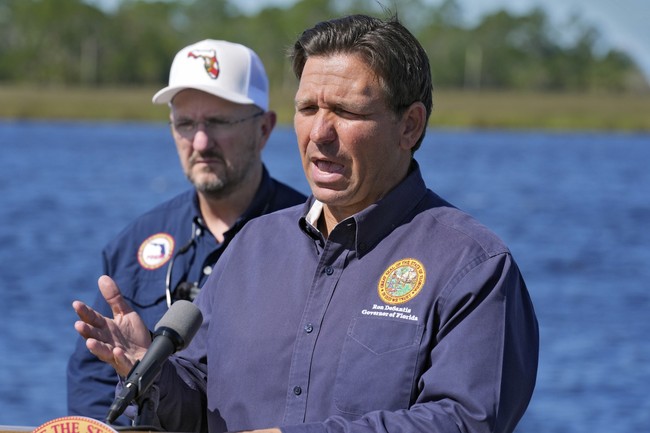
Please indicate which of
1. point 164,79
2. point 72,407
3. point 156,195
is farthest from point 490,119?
point 72,407

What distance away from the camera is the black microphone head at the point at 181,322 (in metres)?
3.18

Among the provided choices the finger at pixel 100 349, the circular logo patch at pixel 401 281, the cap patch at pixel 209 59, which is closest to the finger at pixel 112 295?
the finger at pixel 100 349

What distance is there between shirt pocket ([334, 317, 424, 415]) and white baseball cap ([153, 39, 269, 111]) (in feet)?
7.98

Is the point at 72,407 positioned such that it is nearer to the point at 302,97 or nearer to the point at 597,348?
the point at 302,97

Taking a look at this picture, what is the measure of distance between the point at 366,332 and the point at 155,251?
2.33 meters

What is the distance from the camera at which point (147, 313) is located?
550cm

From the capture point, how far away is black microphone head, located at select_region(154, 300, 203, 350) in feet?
10.4

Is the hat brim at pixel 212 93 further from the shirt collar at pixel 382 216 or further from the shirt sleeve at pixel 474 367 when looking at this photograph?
the shirt sleeve at pixel 474 367

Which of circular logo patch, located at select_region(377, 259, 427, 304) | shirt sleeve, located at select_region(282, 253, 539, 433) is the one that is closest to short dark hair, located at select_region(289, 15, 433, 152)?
circular logo patch, located at select_region(377, 259, 427, 304)

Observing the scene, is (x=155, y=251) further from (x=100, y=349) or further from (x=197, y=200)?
(x=100, y=349)

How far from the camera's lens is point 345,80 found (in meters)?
3.57

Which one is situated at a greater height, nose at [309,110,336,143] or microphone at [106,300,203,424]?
nose at [309,110,336,143]

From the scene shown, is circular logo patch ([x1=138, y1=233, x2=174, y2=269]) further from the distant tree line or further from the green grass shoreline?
the distant tree line

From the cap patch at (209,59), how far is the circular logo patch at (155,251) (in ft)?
2.46
